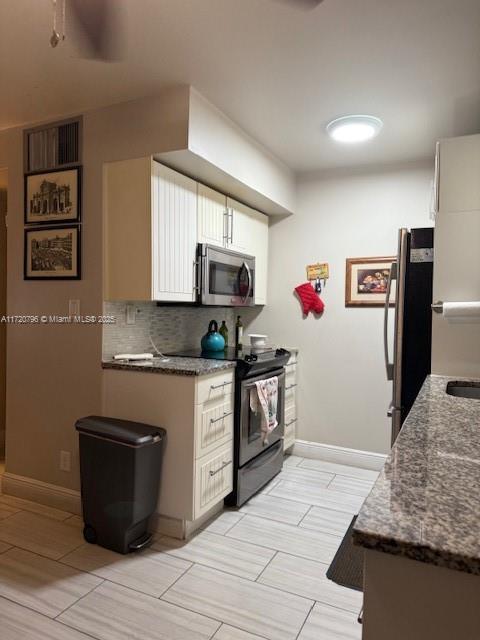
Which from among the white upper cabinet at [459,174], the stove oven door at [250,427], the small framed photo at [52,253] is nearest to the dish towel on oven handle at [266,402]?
the stove oven door at [250,427]

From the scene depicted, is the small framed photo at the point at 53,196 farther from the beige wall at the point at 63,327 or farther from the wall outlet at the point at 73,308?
the wall outlet at the point at 73,308

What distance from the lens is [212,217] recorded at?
2955 millimetres

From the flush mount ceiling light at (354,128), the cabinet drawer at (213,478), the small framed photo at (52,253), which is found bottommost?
the cabinet drawer at (213,478)

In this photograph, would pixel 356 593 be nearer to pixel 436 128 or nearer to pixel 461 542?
pixel 461 542

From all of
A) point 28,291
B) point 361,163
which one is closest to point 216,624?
point 28,291

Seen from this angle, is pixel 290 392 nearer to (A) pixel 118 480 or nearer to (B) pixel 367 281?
(B) pixel 367 281

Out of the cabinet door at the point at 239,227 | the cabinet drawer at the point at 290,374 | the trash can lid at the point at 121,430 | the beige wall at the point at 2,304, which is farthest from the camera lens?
the beige wall at the point at 2,304

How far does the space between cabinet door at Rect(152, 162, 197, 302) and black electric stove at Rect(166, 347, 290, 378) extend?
0.44 metres

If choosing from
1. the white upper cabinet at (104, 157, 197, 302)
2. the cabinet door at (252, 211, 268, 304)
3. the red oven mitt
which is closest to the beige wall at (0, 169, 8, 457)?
the white upper cabinet at (104, 157, 197, 302)

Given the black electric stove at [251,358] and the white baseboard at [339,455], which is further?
the white baseboard at [339,455]

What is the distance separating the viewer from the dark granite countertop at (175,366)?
7.54 ft

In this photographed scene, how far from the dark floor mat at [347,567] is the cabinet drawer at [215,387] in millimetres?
947

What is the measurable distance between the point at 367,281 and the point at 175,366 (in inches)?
72.1

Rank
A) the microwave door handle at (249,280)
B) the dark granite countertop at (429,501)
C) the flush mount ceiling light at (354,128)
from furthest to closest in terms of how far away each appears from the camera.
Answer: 1. the microwave door handle at (249,280)
2. the flush mount ceiling light at (354,128)
3. the dark granite countertop at (429,501)
